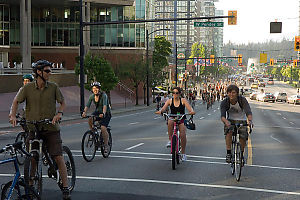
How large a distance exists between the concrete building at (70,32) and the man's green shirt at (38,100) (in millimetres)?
56473

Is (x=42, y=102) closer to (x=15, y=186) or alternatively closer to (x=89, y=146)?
(x=15, y=186)

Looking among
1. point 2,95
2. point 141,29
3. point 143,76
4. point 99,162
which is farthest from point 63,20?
point 99,162

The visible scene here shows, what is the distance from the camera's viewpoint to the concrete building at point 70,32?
213 feet

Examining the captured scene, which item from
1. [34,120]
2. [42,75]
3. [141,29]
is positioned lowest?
[34,120]

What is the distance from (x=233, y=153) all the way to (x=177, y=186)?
1636 millimetres

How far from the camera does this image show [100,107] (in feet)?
39.8

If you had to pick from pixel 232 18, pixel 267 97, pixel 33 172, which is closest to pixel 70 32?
pixel 267 97

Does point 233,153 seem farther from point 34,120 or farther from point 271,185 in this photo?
point 34,120

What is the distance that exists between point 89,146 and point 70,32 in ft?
192

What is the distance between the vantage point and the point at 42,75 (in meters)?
7.25

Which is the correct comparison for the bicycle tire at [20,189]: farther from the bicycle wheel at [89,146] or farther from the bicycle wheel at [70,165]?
the bicycle wheel at [89,146]

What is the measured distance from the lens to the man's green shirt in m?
7.29

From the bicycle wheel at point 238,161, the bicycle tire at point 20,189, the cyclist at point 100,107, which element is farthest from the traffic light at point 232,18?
the bicycle tire at point 20,189

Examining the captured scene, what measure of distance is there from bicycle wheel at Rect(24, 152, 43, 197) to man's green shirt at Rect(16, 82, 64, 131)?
49cm
